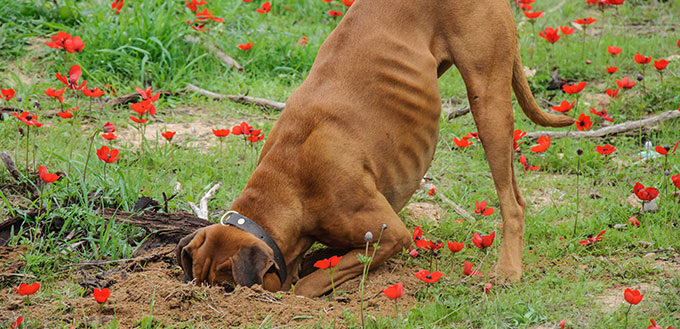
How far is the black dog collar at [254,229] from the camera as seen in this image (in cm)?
377

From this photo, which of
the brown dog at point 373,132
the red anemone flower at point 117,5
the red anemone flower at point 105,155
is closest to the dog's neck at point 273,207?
the brown dog at point 373,132

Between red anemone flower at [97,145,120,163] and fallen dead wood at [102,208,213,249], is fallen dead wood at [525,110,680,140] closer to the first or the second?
fallen dead wood at [102,208,213,249]

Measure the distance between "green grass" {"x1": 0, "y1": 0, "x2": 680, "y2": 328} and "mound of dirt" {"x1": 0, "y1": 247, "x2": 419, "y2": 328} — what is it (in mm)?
107

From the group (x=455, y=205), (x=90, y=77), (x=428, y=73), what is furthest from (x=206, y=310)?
(x=90, y=77)

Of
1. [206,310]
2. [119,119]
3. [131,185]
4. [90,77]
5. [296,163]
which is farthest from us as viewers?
[90,77]

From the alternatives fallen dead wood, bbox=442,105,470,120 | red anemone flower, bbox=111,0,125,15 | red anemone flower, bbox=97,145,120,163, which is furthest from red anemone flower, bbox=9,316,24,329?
fallen dead wood, bbox=442,105,470,120

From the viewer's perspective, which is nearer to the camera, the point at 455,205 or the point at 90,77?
the point at 455,205

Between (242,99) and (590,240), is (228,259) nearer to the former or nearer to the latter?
(590,240)

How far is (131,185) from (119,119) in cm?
167

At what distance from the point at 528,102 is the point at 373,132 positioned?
3.89 ft

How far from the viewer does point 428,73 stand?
4.39 meters

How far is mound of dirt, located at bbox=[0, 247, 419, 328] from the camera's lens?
3428mm

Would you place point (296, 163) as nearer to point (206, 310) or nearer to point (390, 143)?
point (390, 143)

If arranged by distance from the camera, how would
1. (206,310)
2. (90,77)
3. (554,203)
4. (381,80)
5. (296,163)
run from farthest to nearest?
(90,77), (554,203), (381,80), (296,163), (206,310)
